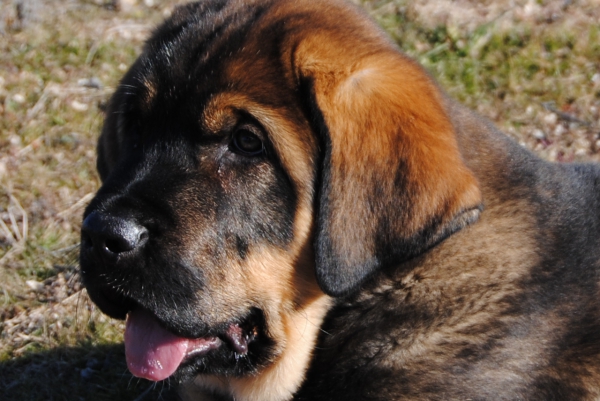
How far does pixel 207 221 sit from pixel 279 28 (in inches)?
33.6

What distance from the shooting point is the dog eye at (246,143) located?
331 cm

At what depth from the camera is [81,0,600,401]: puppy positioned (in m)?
3.22

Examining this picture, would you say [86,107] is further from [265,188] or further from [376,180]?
[376,180]

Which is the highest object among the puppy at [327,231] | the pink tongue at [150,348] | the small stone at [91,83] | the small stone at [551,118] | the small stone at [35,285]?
the puppy at [327,231]

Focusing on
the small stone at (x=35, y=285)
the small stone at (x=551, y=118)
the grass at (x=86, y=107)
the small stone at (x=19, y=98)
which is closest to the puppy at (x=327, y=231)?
the grass at (x=86, y=107)

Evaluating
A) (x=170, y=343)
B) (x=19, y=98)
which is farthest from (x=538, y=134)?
(x=19, y=98)

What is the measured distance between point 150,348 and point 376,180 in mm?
1201

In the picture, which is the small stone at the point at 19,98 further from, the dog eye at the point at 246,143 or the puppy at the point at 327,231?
the dog eye at the point at 246,143

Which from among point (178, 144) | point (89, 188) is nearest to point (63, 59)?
point (89, 188)

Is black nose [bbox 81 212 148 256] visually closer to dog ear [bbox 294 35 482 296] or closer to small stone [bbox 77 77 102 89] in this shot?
dog ear [bbox 294 35 482 296]

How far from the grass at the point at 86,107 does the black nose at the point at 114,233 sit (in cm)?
170

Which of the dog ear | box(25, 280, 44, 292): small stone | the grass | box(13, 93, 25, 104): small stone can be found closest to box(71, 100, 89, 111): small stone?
the grass

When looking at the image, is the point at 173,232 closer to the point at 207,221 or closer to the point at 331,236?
the point at 207,221

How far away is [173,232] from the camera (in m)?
3.25
